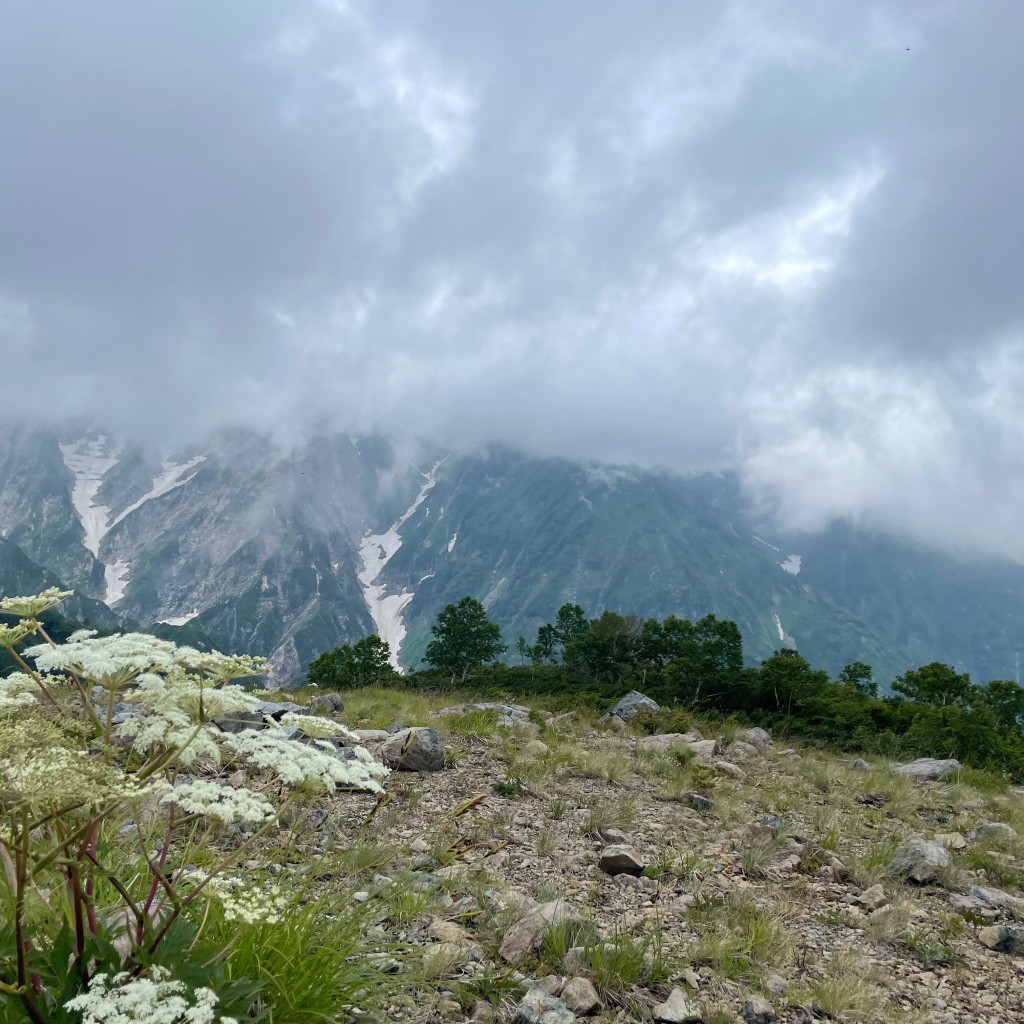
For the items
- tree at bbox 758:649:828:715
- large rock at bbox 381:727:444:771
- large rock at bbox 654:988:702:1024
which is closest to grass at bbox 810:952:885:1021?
large rock at bbox 654:988:702:1024

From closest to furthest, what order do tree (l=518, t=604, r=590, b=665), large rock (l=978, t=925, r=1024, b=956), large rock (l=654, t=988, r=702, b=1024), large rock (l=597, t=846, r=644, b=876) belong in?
large rock (l=654, t=988, r=702, b=1024) → large rock (l=978, t=925, r=1024, b=956) → large rock (l=597, t=846, r=644, b=876) → tree (l=518, t=604, r=590, b=665)

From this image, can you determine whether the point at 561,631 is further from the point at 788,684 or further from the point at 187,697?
the point at 187,697

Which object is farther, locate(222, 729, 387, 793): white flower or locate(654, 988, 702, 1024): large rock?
locate(654, 988, 702, 1024): large rock

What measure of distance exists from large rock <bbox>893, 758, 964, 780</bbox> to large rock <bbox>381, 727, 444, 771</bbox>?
14.9 metres

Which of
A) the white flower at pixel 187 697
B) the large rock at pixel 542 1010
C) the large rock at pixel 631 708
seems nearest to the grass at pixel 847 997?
the large rock at pixel 542 1010

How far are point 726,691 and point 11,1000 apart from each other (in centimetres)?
4832

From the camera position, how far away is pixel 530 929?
576cm

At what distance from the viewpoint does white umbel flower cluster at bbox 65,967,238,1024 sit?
2498 millimetres

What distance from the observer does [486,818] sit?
9.46 m

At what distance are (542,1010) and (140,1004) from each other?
3.29 meters

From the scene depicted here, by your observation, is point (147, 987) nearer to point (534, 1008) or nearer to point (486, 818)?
point (534, 1008)

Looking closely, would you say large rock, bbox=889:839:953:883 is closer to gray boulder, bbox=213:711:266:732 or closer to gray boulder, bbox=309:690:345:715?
gray boulder, bbox=213:711:266:732

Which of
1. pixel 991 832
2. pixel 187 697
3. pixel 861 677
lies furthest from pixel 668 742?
pixel 861 677

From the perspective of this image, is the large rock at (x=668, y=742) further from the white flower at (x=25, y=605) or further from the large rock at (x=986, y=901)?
the white flower at (x=25, y=605)
